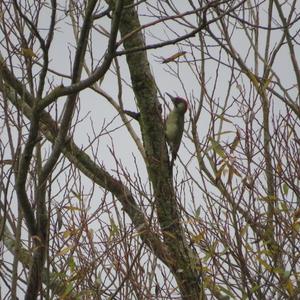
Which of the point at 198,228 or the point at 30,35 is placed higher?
the point at 30,35

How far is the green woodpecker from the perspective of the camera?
5.67m

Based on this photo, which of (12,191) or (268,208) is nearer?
(12,191)

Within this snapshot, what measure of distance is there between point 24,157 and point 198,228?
142 cm

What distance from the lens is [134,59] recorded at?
4.84 metres

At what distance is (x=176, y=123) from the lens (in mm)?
5945

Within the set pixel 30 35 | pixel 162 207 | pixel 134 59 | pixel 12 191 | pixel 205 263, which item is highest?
pixel 134 59

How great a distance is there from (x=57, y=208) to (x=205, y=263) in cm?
107

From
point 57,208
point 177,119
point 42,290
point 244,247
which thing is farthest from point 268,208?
point 177,119

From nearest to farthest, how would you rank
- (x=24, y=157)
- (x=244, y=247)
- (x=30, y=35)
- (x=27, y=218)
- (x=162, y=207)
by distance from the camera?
1. (x=24, y=157)
2. (x=27, y=218)
3. (x=30, y=35)
4. (x=244, y=247)
5. (x=162, y=207)

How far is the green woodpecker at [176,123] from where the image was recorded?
18.6 ft

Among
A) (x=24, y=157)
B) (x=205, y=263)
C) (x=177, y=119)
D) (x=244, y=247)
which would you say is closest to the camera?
(x=24, y=157)

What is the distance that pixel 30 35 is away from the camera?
347 centimetres

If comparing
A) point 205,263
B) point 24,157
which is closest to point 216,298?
point 205,263

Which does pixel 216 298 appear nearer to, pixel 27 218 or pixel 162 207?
pixel 162 207
